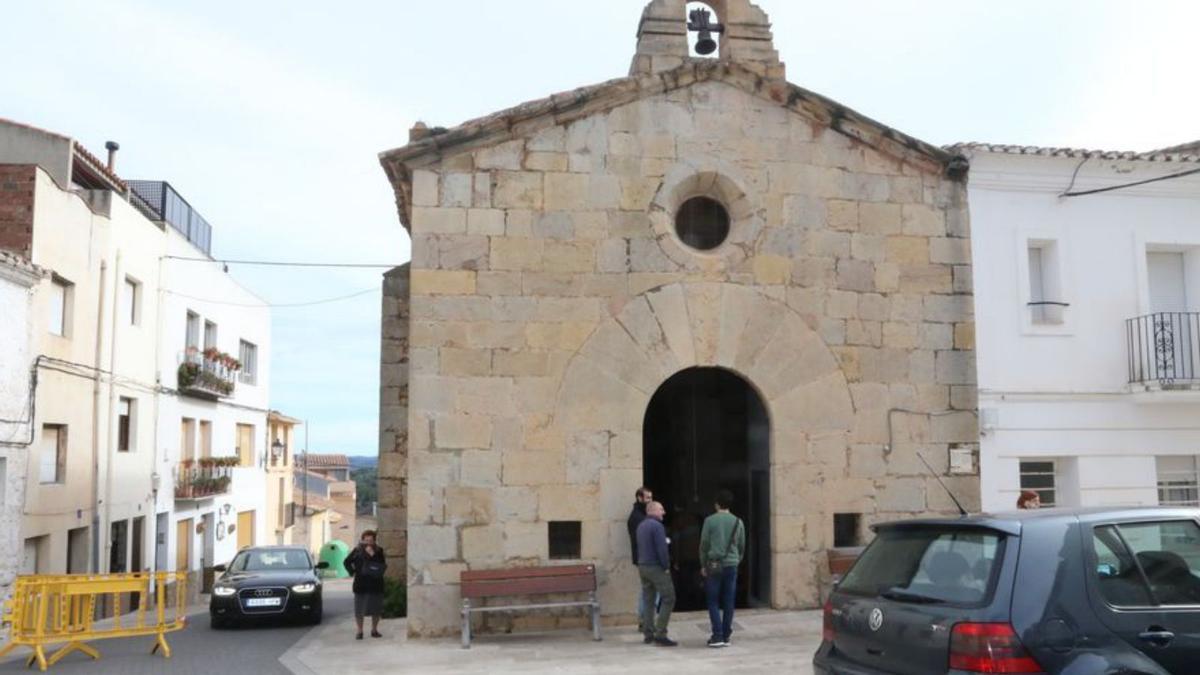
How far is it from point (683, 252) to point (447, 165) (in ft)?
8.07

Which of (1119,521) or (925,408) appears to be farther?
(925,408)

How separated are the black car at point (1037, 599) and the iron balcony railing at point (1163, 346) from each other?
826 centimetres

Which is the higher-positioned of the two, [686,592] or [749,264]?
[749,264]

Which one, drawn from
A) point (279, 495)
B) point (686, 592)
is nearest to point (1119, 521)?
point (686, 592)

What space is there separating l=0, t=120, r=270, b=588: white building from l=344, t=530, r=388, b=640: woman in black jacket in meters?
6.16

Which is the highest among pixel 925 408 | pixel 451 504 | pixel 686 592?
pixel 925 408

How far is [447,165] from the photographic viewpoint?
966cm

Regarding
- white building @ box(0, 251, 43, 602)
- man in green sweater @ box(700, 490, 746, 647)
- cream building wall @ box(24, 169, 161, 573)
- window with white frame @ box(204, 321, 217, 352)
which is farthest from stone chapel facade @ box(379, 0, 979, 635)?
window with white frame @ box(204, 321, 217, 352)

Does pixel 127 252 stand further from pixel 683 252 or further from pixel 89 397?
pixel 683 252

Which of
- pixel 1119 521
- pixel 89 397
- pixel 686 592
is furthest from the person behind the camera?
pixel 89 397

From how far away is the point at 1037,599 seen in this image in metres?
4.08

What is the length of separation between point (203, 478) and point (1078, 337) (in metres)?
18.3

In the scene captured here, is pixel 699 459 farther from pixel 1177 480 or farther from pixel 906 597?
pixel 906 597

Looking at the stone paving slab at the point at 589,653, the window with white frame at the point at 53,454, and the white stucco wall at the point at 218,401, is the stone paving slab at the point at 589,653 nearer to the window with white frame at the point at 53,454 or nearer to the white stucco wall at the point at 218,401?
the window with white frame at the point at 53,454
